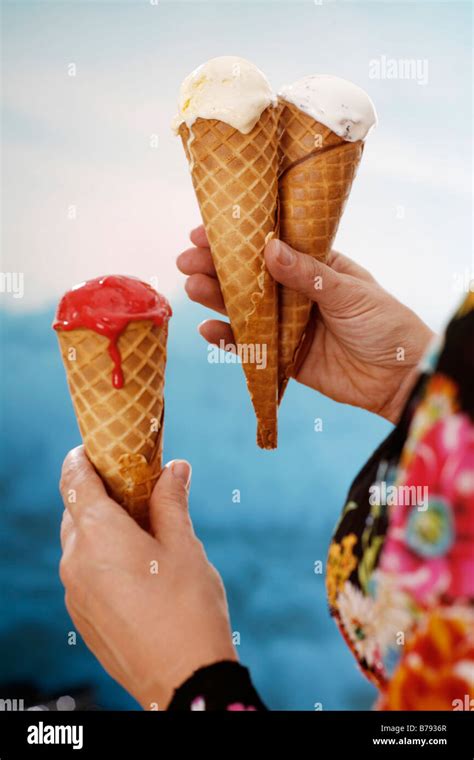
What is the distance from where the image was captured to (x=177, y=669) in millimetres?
701

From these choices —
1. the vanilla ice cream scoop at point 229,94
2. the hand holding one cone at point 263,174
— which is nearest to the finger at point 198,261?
the hand holding one cone at point 263,174

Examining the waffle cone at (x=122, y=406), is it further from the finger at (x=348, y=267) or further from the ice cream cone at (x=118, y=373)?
the finger at (x=348, y=267)

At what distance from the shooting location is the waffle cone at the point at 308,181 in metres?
1.09

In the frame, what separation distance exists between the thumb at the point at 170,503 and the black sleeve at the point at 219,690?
19 cm

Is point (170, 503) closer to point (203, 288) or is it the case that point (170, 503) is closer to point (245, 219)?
point (245, 219)

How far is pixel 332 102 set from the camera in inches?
41.9

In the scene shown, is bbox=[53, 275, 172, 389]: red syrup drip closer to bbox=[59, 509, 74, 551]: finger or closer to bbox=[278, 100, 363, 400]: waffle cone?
bbox=[59, 509, 74, 551]: finger

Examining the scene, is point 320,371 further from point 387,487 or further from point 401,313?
point 387,487

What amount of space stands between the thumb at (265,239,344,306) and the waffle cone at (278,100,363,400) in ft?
0.12
